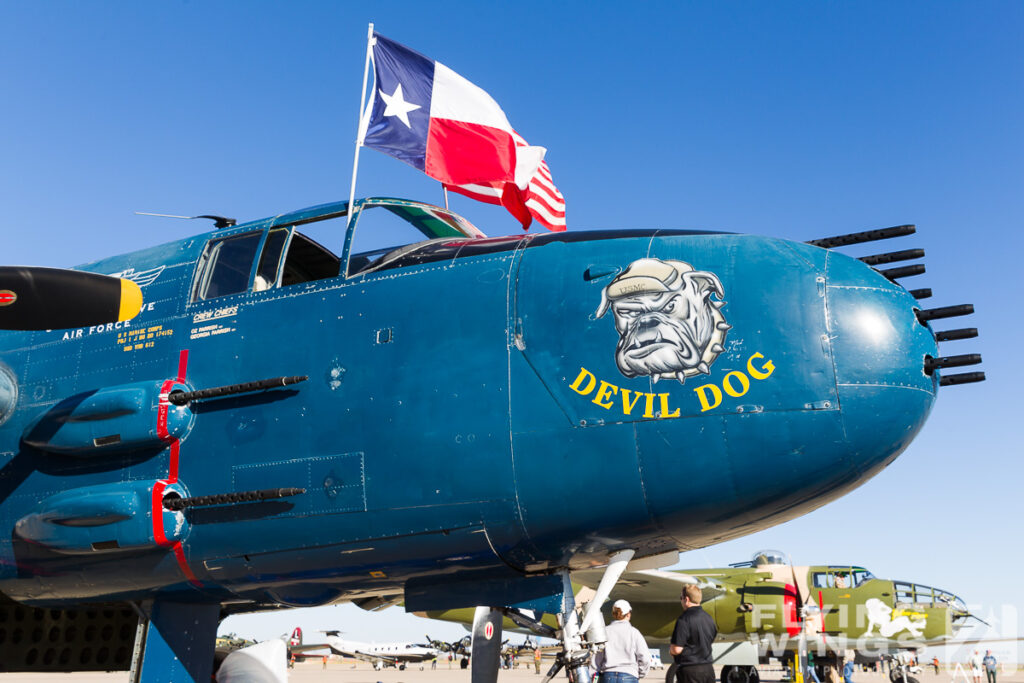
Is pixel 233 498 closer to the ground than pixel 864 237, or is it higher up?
closer to the ground

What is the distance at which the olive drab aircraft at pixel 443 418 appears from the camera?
577 centimetres

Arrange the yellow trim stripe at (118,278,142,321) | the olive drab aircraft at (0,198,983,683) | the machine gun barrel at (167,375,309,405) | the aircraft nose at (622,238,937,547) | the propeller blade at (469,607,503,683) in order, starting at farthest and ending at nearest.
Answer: the yellow trim stripe at (118,278,142,321) → the propeller blade at (469,607,503,683) → the machine gun barrel at (167,375,309,405) → the olive drab aircraft at (0,198,983,683) → the aircraft nose at (622,238,937,547)

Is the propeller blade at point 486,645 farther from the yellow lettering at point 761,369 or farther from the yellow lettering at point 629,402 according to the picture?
the yellow lettering at point 761,369

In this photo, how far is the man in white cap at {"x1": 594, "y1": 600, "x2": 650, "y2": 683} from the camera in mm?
7414

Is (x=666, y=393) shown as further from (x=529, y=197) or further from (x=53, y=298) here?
(x=529, y=197)

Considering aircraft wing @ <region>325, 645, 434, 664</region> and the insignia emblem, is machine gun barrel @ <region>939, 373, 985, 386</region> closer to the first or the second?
the insignia emblem

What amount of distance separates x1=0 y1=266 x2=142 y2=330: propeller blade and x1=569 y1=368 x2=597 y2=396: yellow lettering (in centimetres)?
373

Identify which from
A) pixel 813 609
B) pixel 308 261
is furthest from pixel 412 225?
pixel 813 609

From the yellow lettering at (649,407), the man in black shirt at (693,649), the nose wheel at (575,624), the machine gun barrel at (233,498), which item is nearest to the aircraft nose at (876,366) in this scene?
the yellow lettering at (649,407)

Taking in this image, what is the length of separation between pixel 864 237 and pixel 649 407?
217cm

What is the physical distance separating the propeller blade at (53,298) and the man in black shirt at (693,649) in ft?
17.0

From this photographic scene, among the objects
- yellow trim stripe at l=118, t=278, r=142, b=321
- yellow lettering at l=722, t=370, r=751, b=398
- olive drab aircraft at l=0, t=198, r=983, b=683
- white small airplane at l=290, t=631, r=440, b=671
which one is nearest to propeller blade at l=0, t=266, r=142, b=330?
yellow trim stripe at l=118, t=278, r=142, b=321

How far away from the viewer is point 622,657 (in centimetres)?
743

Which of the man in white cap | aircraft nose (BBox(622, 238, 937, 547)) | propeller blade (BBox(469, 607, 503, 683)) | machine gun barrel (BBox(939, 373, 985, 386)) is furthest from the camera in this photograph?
the man in white cap
